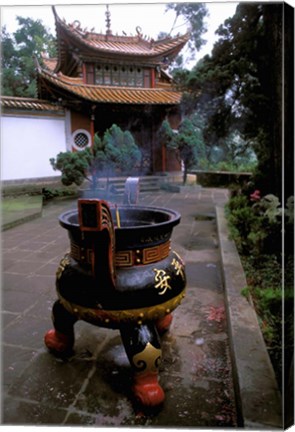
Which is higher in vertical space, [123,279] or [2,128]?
[2,128]

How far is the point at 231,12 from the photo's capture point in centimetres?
164

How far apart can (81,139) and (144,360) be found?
1.50m

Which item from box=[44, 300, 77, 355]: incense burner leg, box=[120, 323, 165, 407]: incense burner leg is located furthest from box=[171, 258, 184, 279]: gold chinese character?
box=[44, 300, 77, 355]: incense burner leg

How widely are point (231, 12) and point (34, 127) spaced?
1292 millimetres

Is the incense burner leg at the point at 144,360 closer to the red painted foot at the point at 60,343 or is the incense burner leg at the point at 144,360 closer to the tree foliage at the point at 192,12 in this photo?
the red painted foot at the point at 60,343

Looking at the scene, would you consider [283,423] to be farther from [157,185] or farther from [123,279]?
[157,185]

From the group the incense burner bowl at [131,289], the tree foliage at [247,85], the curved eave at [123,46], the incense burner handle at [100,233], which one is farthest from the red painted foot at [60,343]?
the curved eave at [123,46]

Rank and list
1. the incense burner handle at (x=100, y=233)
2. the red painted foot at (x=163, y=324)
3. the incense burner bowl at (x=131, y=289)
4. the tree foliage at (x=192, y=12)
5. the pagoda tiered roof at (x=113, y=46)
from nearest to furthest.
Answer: the incense burner handle at (x=100, y=233) → the incense burner bowl at (x=131, y=289) → the tree foliage at (x=192, y=12) → the red painted foot at (x=163, y=324) → the pagoda tiered roof at (x=113, y=46)

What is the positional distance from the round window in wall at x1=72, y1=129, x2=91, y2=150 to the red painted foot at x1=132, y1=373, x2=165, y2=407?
1451mm

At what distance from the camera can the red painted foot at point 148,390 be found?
4.30 feet

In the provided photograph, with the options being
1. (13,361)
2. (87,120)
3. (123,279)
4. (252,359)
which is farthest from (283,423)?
(87,120)

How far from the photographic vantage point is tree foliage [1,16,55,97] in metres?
1.60

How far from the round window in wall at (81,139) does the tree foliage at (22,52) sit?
0.39m

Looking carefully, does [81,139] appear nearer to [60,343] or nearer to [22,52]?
[22,52]
